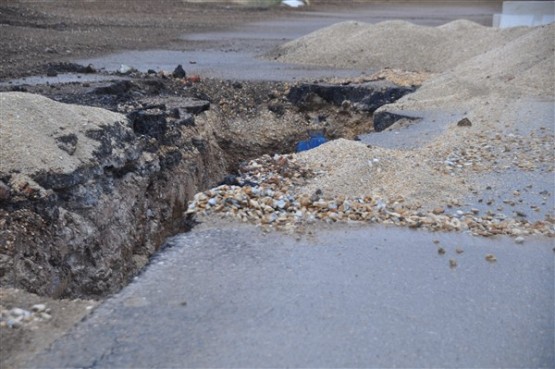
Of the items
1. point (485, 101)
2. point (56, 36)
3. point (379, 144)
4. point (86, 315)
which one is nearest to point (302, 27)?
point (56, 36)

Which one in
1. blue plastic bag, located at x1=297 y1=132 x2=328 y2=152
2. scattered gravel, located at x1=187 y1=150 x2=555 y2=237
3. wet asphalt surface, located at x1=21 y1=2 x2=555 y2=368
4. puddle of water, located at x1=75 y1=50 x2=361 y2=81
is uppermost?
puddle of water, located at x1=75 y1=50 x2=361 y2=81

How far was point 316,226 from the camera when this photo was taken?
217 inches

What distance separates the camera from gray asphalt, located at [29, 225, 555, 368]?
12.4ft

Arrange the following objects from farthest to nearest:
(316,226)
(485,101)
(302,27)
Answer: (302,27) → (485,101) → (316,226)

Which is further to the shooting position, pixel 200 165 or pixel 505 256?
pixel 200 165

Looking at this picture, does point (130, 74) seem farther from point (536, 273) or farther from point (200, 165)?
point (536, 273)

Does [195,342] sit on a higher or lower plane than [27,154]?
lower

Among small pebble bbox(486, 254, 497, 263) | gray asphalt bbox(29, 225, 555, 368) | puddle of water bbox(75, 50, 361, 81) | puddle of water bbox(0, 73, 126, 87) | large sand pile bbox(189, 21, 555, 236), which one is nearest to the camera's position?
gray asphalt bbox(29, 225, 555, 368)

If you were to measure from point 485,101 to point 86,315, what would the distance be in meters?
7.49

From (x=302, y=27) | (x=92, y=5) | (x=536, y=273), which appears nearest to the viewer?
(x=536, y=273)

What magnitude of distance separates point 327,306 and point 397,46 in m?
12.4

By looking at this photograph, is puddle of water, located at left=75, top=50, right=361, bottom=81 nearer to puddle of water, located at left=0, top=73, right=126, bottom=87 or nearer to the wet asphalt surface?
puddle of water, located at left=0, top=73, right=126, bottom=87

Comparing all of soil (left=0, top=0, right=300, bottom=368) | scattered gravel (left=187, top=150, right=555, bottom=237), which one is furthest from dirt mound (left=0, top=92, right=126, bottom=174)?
soil (left=0, top=0, right=300, bottom=368)

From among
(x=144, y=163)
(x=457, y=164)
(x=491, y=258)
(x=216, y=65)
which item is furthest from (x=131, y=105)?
(x=216, y=65)
